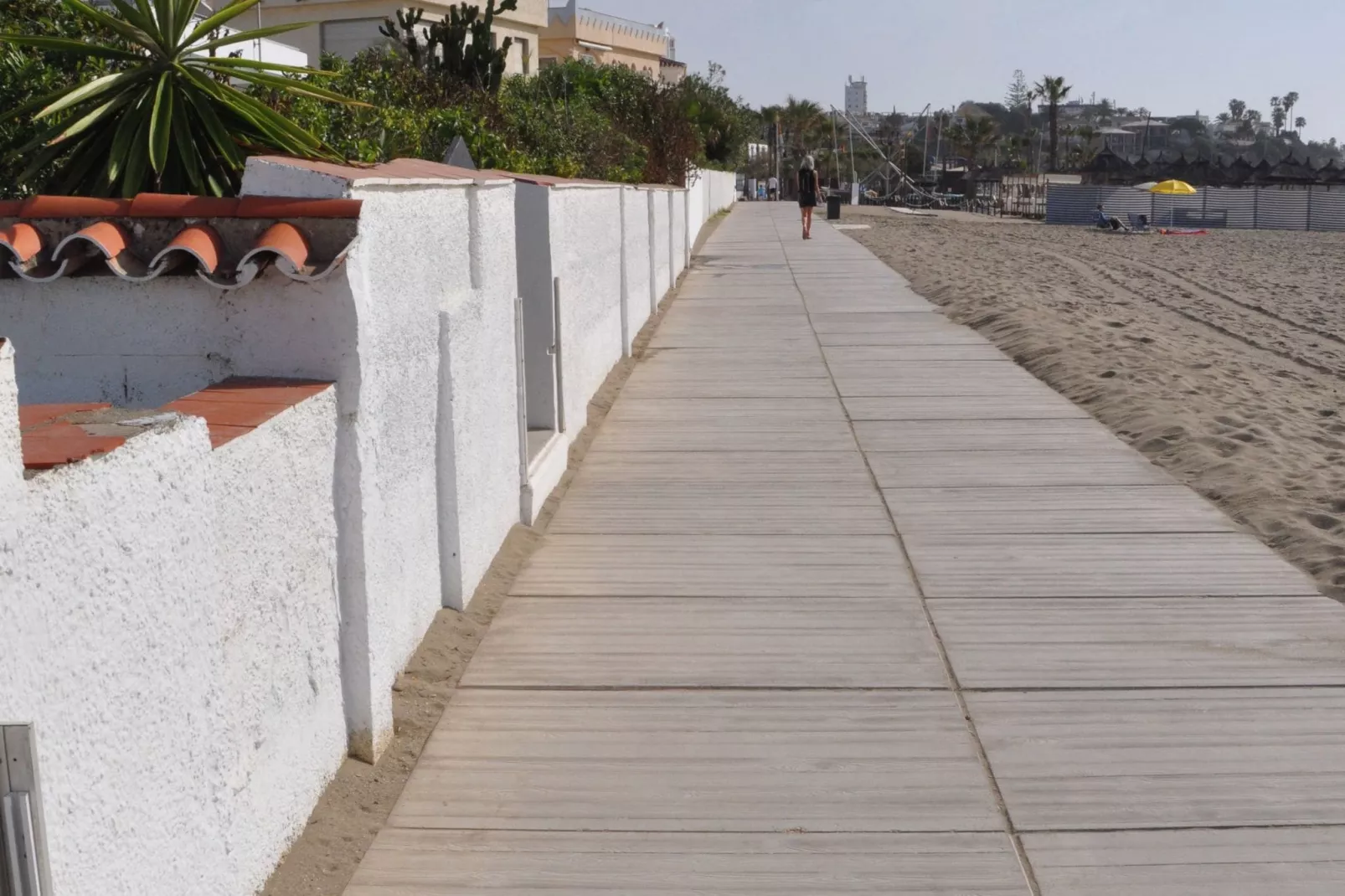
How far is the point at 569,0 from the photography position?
178 feet

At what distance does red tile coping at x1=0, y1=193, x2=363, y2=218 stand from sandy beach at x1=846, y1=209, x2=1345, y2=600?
14.9 feet

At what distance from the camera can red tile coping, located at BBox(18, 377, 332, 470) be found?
2.72 m

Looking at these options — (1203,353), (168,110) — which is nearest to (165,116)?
(168,110)

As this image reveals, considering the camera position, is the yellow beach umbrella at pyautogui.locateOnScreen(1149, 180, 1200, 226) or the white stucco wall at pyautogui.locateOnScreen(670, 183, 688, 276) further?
the yellow beach umbrella at pyautogui.locateOnScreen(1149, 180, 1200, 226)

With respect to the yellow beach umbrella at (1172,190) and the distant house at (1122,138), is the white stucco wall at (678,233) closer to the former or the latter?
the yellow beach umbrella at (1172,190)

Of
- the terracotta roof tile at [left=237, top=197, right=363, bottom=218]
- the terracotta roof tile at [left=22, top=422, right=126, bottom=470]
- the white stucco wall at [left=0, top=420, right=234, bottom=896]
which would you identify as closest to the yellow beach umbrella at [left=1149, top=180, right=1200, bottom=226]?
the terracotta roof tile at [left=237, top=197, right=363, bottom=218]

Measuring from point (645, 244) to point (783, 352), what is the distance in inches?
105

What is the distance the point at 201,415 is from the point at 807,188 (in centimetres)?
2716

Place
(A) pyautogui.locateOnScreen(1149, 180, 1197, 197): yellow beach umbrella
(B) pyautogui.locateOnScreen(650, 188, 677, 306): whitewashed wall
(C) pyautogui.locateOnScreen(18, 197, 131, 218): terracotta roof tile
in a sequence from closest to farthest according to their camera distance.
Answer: (C) pyautogui.locateOnScreen(18, 197, 131, 218): terracotta roof tile < (B) pyautogui.locateOnScreen(650, 188, 677, 306): whitewashed wall < (A) pyautogui.locateOnScreen(1149, 180, 1197, 197): yellow beach umbrella

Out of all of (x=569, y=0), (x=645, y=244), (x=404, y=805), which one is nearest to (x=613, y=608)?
(x=404, y=805)

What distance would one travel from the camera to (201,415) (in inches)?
143

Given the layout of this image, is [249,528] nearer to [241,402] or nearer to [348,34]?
[241,402]

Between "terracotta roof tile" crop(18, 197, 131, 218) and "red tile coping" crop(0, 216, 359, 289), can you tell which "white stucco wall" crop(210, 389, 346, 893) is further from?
"terracotta roof tile" crop(18, 197, 131, 218)

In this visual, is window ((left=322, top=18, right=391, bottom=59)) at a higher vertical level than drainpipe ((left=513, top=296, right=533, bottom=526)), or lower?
higher
